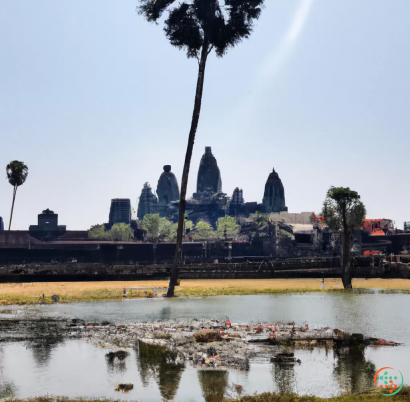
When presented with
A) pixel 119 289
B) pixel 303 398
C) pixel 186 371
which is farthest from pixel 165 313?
pixel 303 398

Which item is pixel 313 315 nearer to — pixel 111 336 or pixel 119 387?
pixel 111 336

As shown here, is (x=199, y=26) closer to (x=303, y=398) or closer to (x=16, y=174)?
(x=303, y=398)

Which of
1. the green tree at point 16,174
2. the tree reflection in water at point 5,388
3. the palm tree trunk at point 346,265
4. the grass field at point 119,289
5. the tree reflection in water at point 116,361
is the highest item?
the green tree at point 16,174

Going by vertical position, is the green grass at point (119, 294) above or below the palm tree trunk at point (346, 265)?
below

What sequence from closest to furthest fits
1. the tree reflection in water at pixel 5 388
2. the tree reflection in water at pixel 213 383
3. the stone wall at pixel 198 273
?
1. the tree reflection in water at pixel 213 383
2. the tree reflection in water at pixel 5 388
3. the stone wall at pixel 198 273

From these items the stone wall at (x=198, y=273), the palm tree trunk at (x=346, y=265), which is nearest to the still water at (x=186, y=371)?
the palm tree trunk at (x=346, y=265)

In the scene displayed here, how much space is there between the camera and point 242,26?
5147 cm

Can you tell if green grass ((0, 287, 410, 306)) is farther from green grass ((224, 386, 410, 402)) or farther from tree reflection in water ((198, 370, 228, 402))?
green grass ((224, 386, 410, 402))

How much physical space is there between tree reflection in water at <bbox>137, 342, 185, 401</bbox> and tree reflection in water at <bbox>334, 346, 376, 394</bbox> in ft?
15.3

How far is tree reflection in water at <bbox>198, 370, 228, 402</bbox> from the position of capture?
60.9 feet

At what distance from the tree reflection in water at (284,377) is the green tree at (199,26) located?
2884 centimetres

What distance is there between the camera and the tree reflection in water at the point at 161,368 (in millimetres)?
20070

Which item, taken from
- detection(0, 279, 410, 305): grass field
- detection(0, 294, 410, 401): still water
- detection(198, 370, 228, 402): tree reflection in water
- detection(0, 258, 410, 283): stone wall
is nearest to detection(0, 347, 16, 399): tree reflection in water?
detection(0, 294, 410, 401): still water

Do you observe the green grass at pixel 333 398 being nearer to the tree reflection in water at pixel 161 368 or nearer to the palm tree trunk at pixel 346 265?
the tree reflection in water at pixel 161 368
